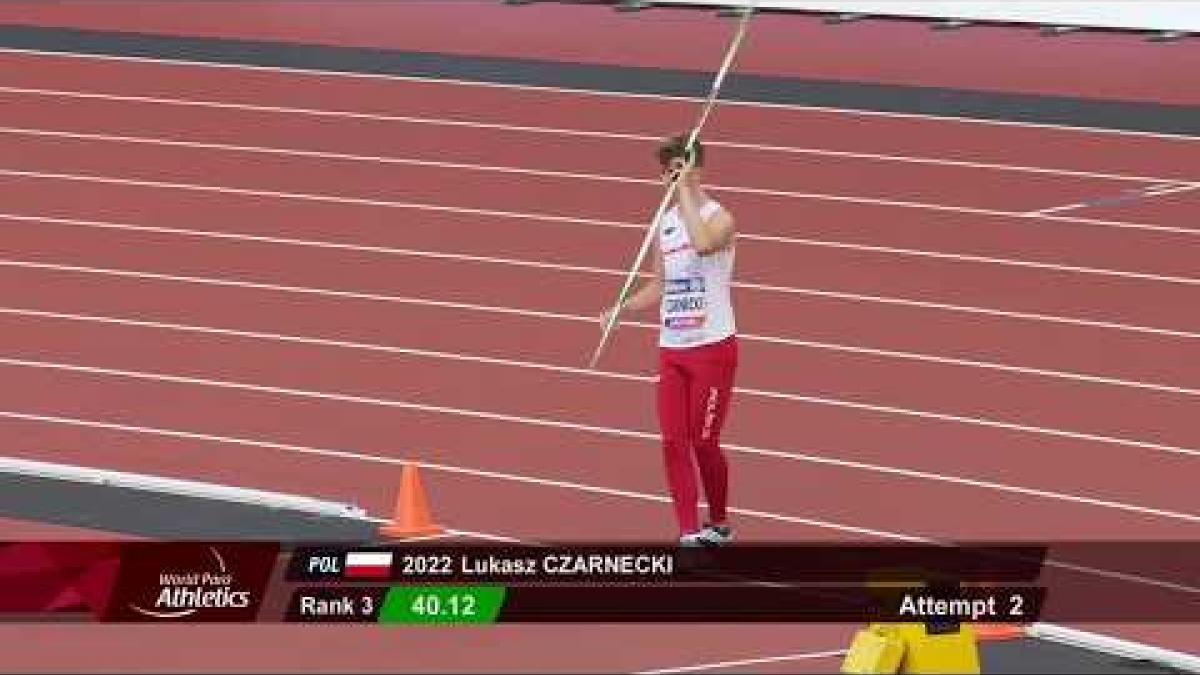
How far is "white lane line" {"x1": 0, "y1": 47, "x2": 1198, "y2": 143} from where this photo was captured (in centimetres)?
2653

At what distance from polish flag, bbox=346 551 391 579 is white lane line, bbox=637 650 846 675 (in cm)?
107

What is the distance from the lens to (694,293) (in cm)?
1622

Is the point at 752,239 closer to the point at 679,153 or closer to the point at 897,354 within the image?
the point at 897,354

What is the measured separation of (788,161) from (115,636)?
1139 centimetres

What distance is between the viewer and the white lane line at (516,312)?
65.6 ft

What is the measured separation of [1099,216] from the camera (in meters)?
23.9

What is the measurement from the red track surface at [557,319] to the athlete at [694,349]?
0.93m

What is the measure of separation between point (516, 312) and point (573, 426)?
271 cm

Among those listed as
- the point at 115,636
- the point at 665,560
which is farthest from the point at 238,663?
the point at 665,560

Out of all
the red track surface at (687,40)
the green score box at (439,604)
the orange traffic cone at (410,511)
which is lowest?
the green score box at (439,604)

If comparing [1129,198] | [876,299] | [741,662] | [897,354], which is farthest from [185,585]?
[1129,198]

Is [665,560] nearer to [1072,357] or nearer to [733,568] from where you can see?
[733,568]

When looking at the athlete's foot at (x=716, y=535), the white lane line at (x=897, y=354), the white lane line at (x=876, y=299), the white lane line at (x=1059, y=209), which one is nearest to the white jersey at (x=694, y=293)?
the athlete's foot at (x=716, y=535)

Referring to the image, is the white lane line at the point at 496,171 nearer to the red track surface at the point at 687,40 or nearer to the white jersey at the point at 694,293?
the red track surface at the point at 687,40
